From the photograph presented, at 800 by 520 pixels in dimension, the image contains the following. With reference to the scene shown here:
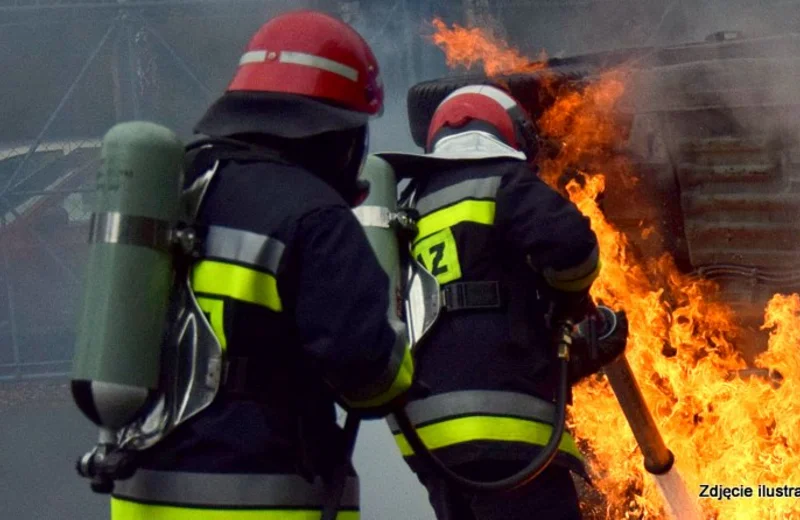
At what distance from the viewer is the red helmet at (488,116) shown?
395 cm

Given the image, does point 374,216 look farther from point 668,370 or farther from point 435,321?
point 668,370

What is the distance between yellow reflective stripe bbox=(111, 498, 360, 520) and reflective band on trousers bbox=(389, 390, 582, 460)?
1.10 metres

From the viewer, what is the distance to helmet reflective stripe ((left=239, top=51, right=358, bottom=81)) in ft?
8.29

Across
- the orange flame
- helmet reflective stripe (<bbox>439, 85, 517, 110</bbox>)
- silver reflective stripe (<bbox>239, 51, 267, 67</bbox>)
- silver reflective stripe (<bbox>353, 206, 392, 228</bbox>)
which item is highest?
the orange flame

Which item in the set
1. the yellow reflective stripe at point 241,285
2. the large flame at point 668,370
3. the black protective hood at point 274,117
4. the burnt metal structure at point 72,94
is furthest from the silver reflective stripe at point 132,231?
the burnt metal structure at point 72,94

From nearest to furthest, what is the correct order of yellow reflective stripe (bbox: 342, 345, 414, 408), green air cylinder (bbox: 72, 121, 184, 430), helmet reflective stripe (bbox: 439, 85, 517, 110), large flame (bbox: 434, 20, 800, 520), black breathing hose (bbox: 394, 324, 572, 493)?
green air cylinder (bbox: 72, 121, 184, 430) < yellow reflective stripe (bbox: 342, 345, 414, 408) < black breathing hose (bbox: 394, 324, 572, 493) < helmet reflective stripe (bbox: 439, 85, 517, 110) < large flame (bbox: 434, 20, 800, 520)

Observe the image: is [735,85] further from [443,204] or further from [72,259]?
[72,259]

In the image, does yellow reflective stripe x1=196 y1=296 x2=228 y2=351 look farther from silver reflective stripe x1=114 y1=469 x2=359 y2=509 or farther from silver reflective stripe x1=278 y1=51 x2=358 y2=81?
silver reflective stripe x1=278 y1=51 x2=358 y2=81

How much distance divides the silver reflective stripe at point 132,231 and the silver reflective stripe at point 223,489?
461 mm

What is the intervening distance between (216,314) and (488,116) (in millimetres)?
1868

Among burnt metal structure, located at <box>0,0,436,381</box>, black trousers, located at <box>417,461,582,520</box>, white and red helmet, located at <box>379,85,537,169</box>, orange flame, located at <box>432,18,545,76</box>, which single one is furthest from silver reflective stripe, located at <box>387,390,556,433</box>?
burnt metal structure, located at <box>0,0,436,381</box>

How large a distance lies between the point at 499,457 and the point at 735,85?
205 centimetres

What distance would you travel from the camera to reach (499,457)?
3393 mm

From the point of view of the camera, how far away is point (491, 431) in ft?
11.2
